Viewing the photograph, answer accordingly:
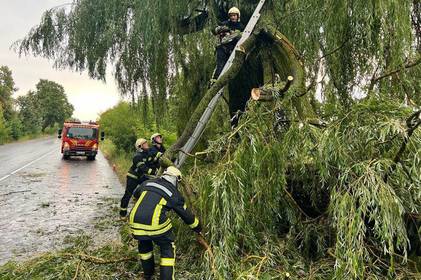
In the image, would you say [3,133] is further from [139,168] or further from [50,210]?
[139,168]

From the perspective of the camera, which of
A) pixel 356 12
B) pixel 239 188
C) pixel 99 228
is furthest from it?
pixel 99 228

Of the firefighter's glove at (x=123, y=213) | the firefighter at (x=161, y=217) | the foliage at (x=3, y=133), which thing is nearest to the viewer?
the firefighter at (x=161, y=217)

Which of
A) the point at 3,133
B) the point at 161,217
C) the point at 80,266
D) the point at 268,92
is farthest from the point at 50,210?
the point at 3,133

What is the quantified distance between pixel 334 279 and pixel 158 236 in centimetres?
191

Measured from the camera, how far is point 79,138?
21.7m

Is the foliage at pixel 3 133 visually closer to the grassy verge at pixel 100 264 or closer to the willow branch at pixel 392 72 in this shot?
the grassy verge at pixel 100 264

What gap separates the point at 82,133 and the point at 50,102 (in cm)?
5443

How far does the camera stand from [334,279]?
3406 mm

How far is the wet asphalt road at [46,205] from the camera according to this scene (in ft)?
21.4

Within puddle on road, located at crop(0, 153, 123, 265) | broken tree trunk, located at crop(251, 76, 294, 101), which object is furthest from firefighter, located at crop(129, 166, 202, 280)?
puddle on road, located at crop(0, 153, 123, 265)

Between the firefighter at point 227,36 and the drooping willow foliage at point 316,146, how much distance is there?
0.40 meters

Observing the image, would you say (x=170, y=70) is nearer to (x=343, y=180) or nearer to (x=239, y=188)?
(x=239, y=188)

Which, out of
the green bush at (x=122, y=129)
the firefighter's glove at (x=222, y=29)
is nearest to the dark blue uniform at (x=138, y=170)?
the firefighter's glove at (x=222, y=29)

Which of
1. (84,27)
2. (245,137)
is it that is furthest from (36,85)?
(245,137)
